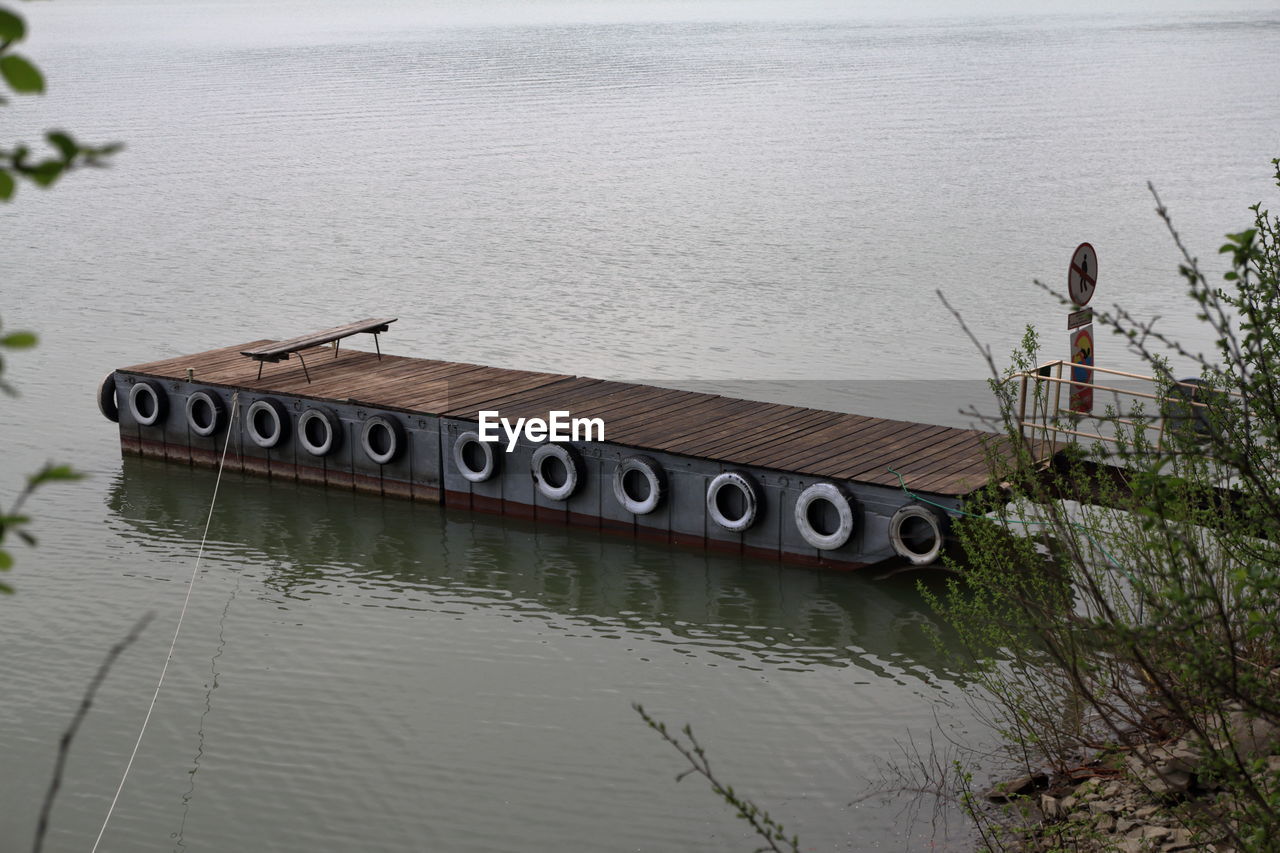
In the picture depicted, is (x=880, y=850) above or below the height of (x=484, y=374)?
below

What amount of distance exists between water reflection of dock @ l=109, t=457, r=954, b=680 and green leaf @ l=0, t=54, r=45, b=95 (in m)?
12.8

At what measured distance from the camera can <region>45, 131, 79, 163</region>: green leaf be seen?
9.96ft

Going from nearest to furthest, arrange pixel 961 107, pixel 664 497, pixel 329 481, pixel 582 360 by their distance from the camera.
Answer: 1. pixel 664 497
2. pixel 329 481
3. pixel 582 360
4. pixel 961 107

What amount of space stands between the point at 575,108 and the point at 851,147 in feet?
55.7

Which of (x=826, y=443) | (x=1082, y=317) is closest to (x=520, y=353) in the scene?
(x=826, y=443)

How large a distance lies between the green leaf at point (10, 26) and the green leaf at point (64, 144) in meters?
0.19

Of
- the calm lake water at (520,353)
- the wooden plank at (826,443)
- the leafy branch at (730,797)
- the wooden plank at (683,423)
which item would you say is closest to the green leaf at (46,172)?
the leafy branch at (730,797)

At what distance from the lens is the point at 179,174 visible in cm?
5266

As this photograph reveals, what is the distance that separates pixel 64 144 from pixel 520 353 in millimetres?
24859

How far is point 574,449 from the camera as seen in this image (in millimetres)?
18500

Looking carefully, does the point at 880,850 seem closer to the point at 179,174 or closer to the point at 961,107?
the point at 179,174

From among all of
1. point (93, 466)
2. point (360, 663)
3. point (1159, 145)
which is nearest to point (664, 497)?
point (360, 663)

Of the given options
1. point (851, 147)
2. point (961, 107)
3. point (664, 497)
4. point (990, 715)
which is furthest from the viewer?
point (961, 107)

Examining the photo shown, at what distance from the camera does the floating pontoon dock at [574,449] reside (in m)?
16.8
